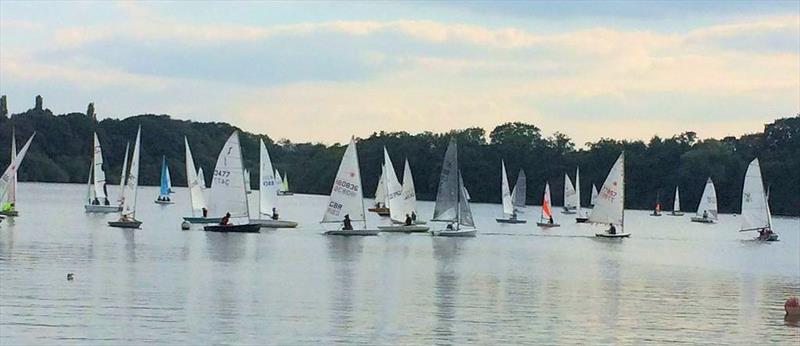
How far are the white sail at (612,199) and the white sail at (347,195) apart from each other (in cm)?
1501

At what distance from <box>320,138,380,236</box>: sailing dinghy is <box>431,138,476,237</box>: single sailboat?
214 inches

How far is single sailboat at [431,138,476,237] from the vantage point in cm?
7450

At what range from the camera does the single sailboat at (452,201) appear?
2933 inches

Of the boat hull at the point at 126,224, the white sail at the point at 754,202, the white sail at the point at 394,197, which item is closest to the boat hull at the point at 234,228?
the boat hull at the point at 126,224

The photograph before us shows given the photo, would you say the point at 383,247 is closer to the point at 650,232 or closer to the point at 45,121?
the point at 650,232

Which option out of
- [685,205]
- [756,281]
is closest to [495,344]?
[756,281]

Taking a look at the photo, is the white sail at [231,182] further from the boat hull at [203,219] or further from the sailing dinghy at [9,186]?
the sailing dinghy at [9,186]

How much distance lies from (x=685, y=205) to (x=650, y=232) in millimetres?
67206

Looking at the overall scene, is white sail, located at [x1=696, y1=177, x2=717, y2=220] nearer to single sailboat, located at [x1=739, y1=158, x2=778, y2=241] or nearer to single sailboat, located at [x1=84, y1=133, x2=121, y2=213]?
single sailboat, located at [x1=739, y1=158, x2=778, y2=241]

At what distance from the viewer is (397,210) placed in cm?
7738

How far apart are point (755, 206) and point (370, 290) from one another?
46.2m

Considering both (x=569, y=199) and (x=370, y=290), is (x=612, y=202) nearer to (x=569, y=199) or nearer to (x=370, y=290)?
(x=370, y=290)

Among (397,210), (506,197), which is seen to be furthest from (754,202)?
(506,197)

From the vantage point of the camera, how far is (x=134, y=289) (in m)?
38.6
